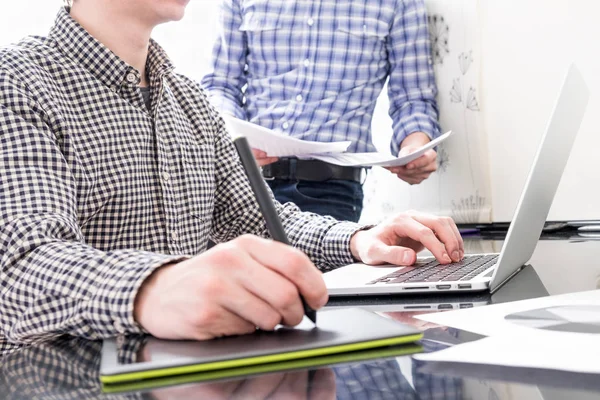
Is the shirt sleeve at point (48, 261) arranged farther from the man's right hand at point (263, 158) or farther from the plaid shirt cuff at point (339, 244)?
the man's right hand at point (263, 158)

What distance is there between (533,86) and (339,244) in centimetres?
97

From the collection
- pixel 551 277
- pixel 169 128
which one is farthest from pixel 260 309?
pixel 169 128

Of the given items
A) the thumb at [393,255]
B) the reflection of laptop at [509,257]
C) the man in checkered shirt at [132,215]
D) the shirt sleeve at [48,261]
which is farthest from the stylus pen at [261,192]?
the thumb at [393,255]

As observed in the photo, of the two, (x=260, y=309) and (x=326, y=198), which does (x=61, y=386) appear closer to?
(x=260, y=309)

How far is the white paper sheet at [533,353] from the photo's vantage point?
461 millimetres

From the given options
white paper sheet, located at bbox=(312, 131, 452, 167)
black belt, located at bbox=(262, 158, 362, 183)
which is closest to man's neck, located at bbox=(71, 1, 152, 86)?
white paper sheet, located at bbox=(312, 131, 452, 167)

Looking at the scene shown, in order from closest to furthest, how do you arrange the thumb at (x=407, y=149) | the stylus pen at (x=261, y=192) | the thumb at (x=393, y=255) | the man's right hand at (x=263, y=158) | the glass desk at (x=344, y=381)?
1. the glass desk at (x=344, y=381)
2. the stylus pen at (x=261, y=192)
3. the thumb at (x=393, y=255)
4. the man's right hand at (x=263, y=158)
5. the thumb at (x=407, y=149)

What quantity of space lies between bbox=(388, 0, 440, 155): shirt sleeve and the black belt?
0.25 m

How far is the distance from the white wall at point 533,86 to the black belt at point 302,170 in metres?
0.44

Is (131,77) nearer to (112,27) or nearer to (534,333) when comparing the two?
(112,27)

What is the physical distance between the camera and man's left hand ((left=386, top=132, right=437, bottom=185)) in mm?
1833

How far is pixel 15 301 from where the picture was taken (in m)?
0.73

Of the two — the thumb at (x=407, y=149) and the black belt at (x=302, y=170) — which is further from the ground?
the thumb at (x=407, y=149)

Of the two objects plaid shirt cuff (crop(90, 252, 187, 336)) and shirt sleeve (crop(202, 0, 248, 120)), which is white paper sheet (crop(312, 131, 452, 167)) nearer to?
shirt sleeve (crop(202, 0, 248, 120))
